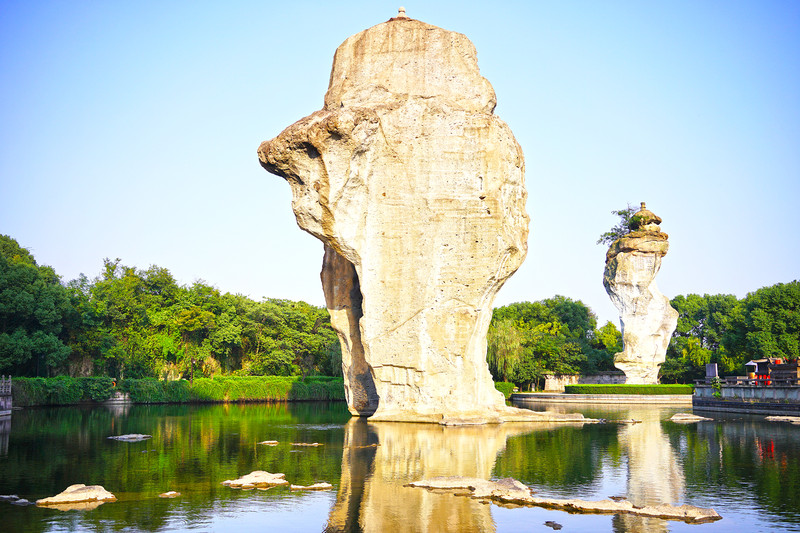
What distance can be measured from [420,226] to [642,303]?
2977 cm

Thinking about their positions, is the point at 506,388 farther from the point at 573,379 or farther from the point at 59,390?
the point at 59,390

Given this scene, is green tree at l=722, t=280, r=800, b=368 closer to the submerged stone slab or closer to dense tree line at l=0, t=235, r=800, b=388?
A: dense tree line at l=0, t=235, r=800, b=388

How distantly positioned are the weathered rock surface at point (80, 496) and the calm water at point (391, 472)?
31cm

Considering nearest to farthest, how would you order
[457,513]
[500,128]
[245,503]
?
[457,513], [245,503], [500,128]

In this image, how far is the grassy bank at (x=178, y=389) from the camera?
4366cm

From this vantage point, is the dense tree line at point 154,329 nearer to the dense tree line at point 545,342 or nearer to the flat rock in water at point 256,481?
the dense tree line at point 545,342

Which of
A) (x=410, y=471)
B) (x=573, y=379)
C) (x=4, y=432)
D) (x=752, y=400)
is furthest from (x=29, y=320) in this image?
(x=573, y=379)

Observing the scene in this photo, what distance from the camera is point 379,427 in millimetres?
26531

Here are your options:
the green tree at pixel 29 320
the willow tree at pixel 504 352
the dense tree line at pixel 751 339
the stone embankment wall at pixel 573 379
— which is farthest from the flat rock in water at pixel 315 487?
the stone embankment wall at pixel 573 379

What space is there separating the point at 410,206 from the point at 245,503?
1670 centimetres

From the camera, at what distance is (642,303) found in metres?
52.8

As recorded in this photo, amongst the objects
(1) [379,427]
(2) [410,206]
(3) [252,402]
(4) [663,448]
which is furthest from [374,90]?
(3) [252,402]

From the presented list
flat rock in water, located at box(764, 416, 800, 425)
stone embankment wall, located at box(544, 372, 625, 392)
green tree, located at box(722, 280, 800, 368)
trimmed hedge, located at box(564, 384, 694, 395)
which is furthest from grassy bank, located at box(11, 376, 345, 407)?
green tree, located at box(722, 280, 800, 368)

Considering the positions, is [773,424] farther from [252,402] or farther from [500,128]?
[252,402]
